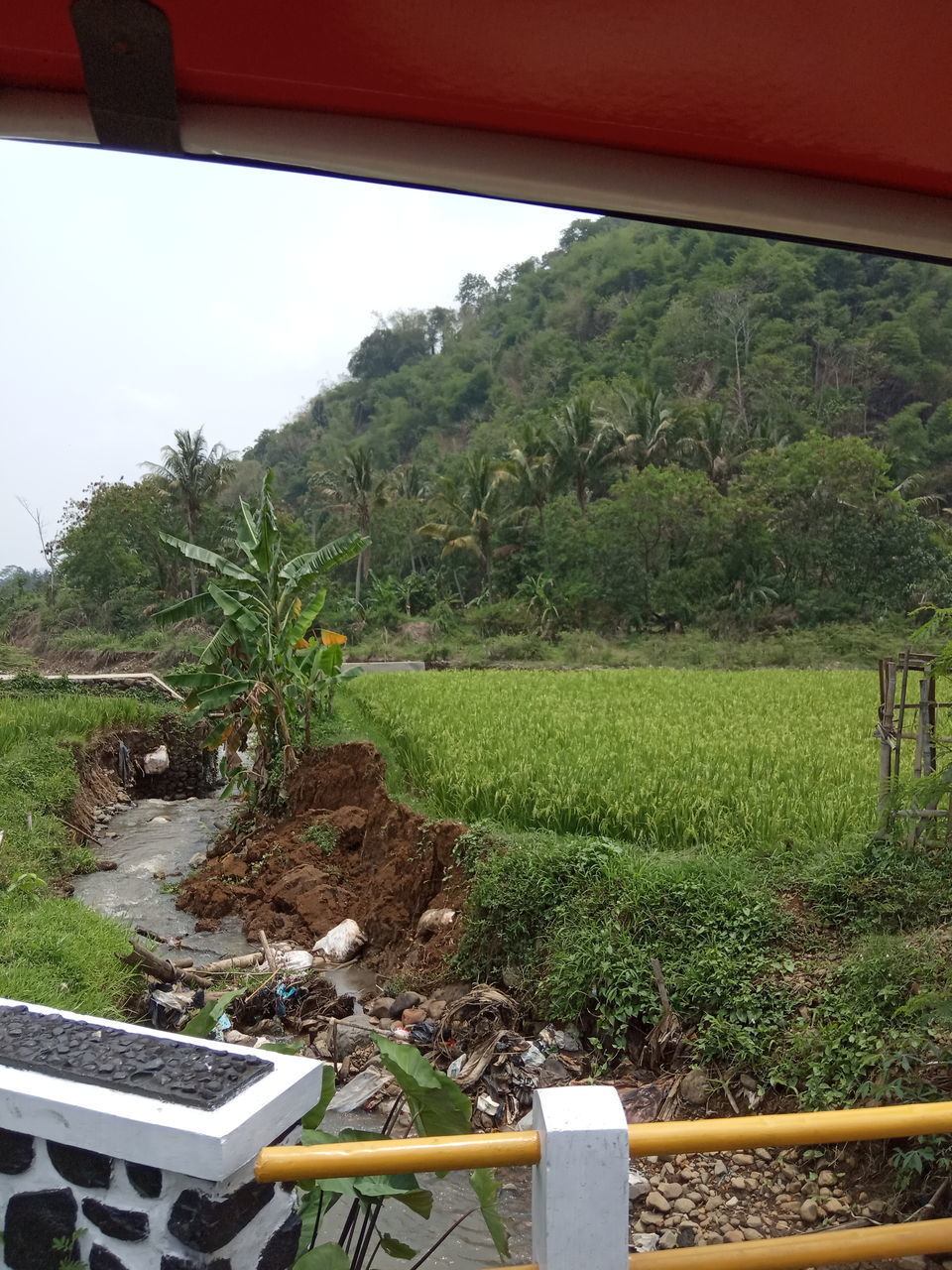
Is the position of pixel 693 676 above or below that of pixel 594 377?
below

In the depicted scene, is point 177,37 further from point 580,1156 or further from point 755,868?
point 755,868

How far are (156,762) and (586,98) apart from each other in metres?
12.3

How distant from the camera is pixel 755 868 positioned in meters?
4.96

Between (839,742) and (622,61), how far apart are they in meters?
7.50

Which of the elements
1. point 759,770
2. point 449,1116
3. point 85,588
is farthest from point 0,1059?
point 85,588

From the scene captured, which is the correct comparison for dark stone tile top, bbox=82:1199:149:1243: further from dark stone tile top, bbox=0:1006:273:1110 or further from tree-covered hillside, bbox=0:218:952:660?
tree-covered hillside, bbox=0:218:952:660

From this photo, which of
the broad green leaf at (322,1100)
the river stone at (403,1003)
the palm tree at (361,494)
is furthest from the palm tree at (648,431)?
the broad green leaf at (322,1100)

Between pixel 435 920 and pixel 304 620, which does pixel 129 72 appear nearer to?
pixel 435 920

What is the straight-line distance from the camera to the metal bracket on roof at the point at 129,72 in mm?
920

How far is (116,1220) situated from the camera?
1561 mm

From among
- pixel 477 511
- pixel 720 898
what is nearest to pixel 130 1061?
pixel 720 898

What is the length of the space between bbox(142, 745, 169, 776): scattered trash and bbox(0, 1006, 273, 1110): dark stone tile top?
11.1m

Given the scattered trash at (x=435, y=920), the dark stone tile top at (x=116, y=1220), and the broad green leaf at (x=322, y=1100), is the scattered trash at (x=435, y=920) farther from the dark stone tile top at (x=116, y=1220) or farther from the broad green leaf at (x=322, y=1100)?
the dark stone tile top at (x=116, y=1220)

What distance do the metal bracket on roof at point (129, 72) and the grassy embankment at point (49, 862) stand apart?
4079 mm
